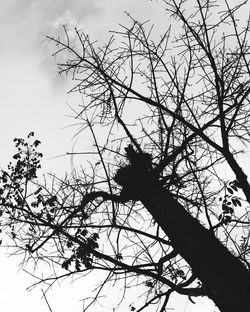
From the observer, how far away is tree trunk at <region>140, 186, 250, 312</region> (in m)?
1.95

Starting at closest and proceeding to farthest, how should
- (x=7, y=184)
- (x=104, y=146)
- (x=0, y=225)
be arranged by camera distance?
(x=104, y=146), (x=0, y=225), (x=7, y=184)

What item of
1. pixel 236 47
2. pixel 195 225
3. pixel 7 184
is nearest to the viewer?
pixel 195 225

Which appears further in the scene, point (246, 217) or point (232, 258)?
point (246, 217)

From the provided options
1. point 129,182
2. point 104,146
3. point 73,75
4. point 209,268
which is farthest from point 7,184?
point 209,268

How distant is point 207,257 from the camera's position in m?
2.21

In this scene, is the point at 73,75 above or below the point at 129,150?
above

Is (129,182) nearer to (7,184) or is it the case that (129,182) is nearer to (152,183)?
(152,183)

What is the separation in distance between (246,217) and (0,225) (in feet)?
Answer: 10.1

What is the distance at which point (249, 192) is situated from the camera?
2.65 metres

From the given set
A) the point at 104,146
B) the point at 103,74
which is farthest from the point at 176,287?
the point at 103,74

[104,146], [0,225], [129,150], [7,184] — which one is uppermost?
[7,184]

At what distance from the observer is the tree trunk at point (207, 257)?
76.8 inches

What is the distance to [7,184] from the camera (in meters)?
5.07

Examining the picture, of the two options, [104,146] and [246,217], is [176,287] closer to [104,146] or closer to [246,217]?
[246,217]
